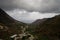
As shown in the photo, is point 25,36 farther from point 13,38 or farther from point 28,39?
point 13,38

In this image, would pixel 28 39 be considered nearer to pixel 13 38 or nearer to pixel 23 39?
pixel 23 39

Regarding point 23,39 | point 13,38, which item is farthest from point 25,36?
point 13,38

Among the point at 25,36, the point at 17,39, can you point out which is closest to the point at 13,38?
the point at 17,39

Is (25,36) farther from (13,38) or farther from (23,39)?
(13,38)

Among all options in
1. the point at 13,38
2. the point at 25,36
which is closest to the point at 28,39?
the point at 25,36
